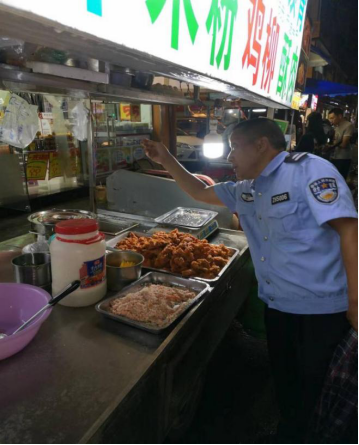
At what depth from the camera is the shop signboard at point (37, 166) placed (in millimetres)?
7617

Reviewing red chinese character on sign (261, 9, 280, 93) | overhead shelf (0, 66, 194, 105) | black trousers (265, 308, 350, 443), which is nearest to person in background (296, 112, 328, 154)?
red chinese character on sign (261, 9, 280, 93)

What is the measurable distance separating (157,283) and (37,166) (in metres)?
6.73

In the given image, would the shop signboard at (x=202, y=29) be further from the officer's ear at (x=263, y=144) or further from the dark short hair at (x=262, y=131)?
the officer's ear at (x=263, y=144)

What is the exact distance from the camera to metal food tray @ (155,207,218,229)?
10.8ft

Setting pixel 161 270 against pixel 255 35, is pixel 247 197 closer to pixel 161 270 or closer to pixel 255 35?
pixel 161 270

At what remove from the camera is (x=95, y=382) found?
53.8 inches

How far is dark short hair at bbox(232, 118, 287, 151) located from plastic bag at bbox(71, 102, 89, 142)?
5.58 ft

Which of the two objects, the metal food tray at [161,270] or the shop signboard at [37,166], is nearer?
the metal food tray at [161,270]

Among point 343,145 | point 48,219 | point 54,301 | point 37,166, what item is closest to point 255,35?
point 343,145

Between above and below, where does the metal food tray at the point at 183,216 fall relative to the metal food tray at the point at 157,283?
above

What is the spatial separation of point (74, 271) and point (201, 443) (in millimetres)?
1303

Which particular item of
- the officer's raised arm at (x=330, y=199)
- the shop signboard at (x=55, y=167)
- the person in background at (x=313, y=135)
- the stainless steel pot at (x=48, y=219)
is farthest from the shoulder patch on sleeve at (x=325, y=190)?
the shop signboard at (x=55, y=167)

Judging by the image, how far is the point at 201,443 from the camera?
627 millimetres

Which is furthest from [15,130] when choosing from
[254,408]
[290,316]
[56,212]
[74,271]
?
[254,408]
